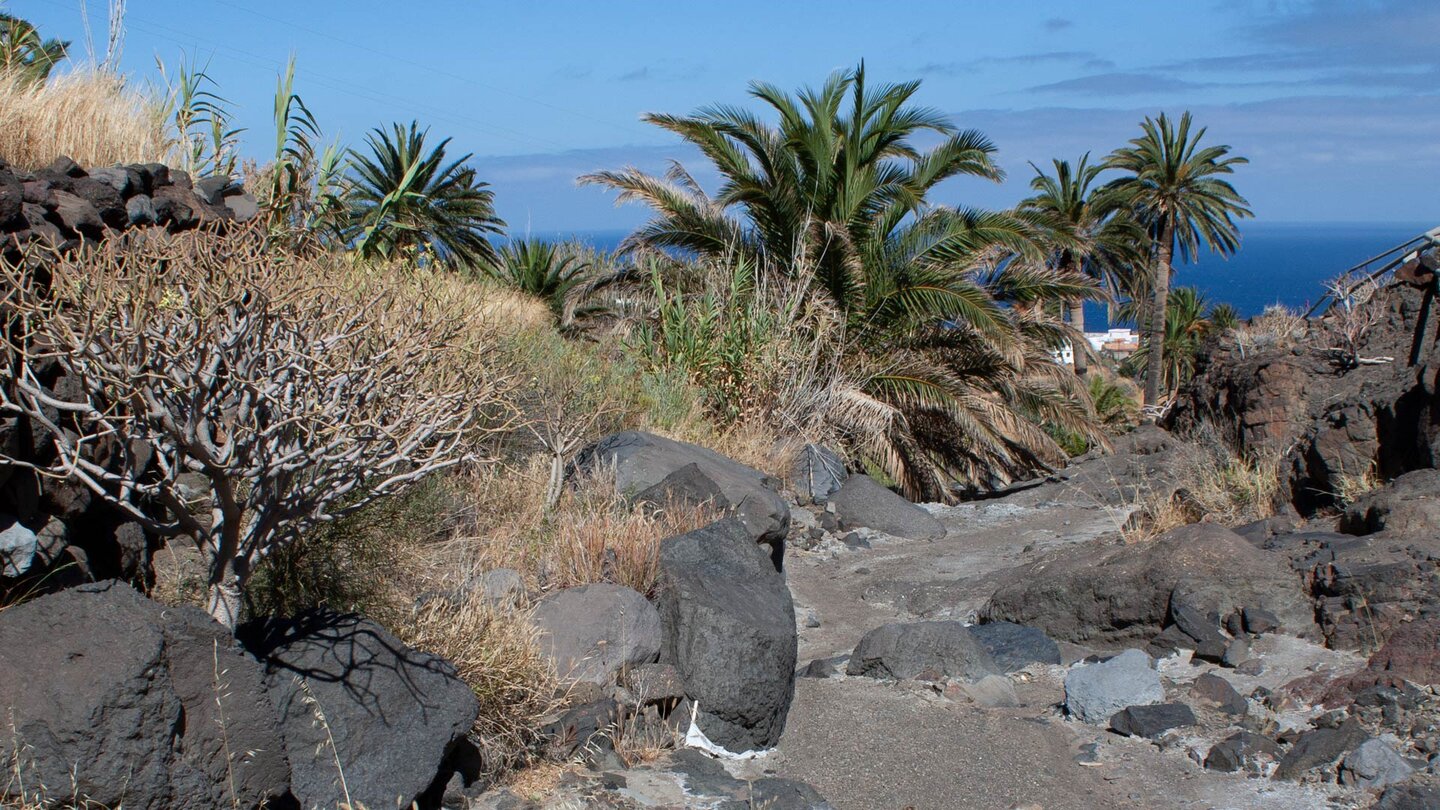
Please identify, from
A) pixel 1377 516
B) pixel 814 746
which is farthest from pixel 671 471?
pixel 1377 516

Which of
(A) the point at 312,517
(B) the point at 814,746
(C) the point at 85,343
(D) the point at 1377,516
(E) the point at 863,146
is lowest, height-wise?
(B) the point at 814,746

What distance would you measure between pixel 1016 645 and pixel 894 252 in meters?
8.91

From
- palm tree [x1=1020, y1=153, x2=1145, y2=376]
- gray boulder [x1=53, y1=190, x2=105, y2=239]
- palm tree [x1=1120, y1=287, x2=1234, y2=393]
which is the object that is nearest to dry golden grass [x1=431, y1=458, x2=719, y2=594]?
gray boulder [x1=53, y1=190, x2=105, y2=239]

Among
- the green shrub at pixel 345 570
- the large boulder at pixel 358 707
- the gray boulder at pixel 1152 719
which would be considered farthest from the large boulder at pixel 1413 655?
the green shrub at pixel 345 570

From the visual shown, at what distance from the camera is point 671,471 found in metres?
9.16

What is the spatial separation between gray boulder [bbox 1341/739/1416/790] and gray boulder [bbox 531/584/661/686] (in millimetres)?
3089

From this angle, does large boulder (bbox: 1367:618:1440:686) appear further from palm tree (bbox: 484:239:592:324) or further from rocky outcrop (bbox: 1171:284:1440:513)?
palm tree (bbox: 484:239:592:324)

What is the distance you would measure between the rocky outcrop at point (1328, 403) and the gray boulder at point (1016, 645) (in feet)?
9.38

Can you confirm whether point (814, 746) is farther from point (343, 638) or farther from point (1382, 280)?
point (1382, 280)

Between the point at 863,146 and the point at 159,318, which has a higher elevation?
the point at 863,146

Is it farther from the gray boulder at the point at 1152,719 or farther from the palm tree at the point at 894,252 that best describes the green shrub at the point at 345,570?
the palm tree at the point at 894,252

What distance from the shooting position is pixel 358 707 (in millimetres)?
4105

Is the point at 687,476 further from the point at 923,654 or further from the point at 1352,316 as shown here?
the point at 1352,316

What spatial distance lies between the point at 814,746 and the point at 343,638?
244 centimetres
